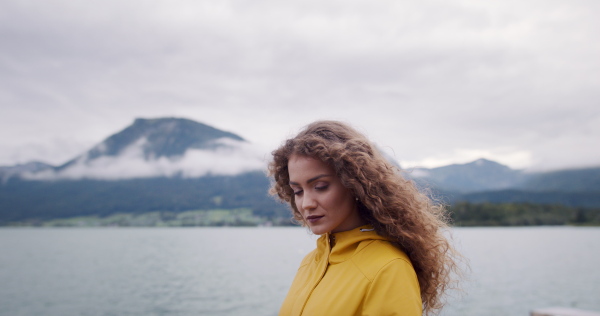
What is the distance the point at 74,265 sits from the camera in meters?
67.6

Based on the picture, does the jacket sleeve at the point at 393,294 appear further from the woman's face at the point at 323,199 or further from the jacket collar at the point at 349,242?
the woman's face at the point at 323,199

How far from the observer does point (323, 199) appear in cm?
284

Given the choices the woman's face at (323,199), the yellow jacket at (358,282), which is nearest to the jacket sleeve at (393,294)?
the yellow jacket at (358,282)

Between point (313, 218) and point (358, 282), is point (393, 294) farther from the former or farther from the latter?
point (313, 218)

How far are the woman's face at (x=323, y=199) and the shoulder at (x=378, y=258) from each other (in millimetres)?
232

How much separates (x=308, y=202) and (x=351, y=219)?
1.05 feet

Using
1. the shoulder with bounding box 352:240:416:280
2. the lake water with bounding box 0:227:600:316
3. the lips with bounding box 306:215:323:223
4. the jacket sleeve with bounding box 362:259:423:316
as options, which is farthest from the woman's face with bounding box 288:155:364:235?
the lake water with bounding box 0:227:600:316

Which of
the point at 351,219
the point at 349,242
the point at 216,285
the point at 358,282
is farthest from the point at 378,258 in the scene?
the point at 216,285

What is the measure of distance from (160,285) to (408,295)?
163ft

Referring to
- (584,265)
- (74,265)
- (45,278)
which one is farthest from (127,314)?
(584,265)

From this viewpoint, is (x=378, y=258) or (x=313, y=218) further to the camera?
(x=313, y=218)

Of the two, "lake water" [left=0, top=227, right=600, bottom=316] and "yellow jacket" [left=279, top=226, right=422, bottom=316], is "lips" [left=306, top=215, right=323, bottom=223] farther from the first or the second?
"lake water" [left=0, top=227, right=600, bottom=316]

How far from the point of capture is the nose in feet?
9.26

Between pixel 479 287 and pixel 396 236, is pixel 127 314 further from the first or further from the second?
pixel 396 236
